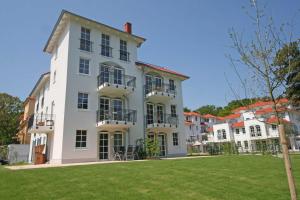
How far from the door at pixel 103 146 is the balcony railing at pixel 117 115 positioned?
1.47 metres

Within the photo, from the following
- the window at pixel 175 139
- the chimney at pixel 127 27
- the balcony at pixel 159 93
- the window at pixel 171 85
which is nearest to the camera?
the balcony at pixel 159 93

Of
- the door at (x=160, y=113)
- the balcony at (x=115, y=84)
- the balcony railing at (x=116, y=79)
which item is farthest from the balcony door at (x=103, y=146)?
the door at (x=160, y=113)

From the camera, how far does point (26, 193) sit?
20.5 feet

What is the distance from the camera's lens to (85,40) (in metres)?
20.6

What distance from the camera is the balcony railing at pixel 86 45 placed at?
20.3m

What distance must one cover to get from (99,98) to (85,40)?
548 centimetres

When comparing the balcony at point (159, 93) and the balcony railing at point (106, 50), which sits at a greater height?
the balcony railing at point (106, 50)

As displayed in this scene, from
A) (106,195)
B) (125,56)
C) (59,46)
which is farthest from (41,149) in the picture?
(106,195)

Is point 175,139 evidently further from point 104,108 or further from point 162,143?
point 104,108

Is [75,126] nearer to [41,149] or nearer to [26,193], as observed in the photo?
[41,149]

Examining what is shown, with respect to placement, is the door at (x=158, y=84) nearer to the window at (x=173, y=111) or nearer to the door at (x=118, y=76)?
the window at (x=173, y=111)

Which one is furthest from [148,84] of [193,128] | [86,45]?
[193,128]

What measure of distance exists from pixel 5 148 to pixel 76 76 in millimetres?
20123

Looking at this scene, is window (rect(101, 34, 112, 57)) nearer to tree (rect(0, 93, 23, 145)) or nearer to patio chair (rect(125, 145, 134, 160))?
patio chair (rect(125, 145, 134, 160))
